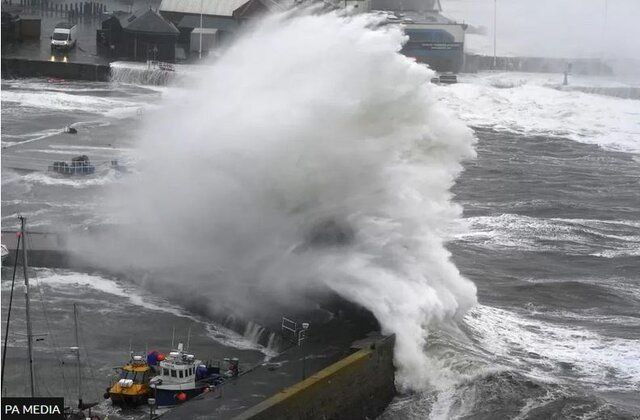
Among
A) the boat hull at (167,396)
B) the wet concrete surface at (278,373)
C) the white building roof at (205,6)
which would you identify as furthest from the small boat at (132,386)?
the white building roof at (205,6)

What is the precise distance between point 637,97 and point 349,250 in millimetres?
44660

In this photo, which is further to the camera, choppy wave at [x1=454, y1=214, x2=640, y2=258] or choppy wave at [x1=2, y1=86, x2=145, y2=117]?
choppy wave at [x1=2, y1=86, x2=145, y2=117]

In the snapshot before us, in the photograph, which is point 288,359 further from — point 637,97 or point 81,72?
point 637,97

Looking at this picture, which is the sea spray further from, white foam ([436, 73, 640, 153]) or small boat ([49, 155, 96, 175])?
white foam ([436, 73, 640, 153])

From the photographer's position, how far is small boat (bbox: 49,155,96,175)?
36.8m

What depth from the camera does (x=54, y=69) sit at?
58.9 m

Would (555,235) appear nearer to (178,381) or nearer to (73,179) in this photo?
(73,179)

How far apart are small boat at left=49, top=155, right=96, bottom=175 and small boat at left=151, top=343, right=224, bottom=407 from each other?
1823 centimetres

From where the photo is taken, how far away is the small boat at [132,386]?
1877 centimetres

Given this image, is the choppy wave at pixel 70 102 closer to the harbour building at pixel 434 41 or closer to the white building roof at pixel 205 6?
the white building roof at pixel 205 6

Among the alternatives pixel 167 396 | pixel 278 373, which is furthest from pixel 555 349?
pixel 167 396

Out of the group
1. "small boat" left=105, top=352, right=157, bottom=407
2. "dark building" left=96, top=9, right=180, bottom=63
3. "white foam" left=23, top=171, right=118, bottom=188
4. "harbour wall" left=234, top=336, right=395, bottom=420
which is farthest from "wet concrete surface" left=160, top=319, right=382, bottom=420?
"dark building" left=96, top=9, right=180, bottom=63

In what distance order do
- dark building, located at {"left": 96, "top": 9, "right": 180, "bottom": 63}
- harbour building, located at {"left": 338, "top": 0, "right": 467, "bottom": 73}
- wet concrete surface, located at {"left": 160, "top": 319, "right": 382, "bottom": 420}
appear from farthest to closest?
1. harbour building, located at {"left": 338, "top": 0, "right": 467, "bottom": 73}
2. dark building, located at {"left": 96, "top": 9, "right": 180, "bottom": 63}
3. wet concrete surface, located at {"left": 160, "top": 319, "right": 382, "bottom": 420}

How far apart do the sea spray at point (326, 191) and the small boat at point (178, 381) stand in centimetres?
345
